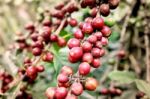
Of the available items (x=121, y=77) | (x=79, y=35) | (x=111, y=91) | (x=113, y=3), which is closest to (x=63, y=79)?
(x=79, y=35)

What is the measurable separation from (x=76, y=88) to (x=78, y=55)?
0.09 meters

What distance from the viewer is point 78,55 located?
878 mm

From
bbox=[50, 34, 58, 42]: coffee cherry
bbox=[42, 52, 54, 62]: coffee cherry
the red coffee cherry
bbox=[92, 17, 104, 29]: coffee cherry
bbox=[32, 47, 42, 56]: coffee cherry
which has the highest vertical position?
bbox=[50, 34, 58, 42]: coffee cherry

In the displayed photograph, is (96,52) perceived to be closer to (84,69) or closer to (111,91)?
(84,69)

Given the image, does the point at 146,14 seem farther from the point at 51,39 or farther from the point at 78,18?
the point at 51,39

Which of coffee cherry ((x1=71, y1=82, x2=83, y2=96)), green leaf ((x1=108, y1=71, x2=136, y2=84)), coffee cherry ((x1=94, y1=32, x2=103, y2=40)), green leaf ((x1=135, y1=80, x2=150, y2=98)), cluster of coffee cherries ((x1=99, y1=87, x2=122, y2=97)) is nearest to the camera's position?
coffee cherry ((x1=71, y1=82, x2=83, y2=96))

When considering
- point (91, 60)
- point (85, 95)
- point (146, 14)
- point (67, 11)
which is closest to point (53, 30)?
point (67, 11)

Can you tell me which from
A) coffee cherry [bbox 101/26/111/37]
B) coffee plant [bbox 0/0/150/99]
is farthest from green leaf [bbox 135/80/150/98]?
coffee cherry [bbox 101/26/111/37]

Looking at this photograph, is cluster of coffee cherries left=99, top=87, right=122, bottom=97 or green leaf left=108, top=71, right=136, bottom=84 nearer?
green leaf left=108, top=71, right=136, bottom=84

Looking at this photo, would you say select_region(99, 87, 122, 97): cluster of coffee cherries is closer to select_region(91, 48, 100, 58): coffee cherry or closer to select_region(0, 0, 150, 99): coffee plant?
select_region(0, 0, 150, 99): coffee plant

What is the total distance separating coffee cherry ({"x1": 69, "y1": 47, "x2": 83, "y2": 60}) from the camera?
0.87 meters

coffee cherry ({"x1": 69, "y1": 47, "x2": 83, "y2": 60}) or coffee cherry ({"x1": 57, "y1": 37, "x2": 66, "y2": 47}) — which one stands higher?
coffee cherry ({"x1": 57, "y1": 37, "x2": 66, "y2": 47})

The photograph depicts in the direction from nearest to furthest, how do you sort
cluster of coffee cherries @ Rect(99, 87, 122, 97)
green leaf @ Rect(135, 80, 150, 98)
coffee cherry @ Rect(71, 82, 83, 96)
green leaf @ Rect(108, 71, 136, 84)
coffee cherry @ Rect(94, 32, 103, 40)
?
coffee cherry @ Rect(71, 82, 83, 96)
coffee cherry @ Rect(94, 32, 103, 40)
green leaf @ Rect(135, 80, 150, 98)
green leaf @ Rect(108, 71, 136, 84)
cluster of coffee cherries @ Rect(99, 87, 122, 97)

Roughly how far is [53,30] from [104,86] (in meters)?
0.38
